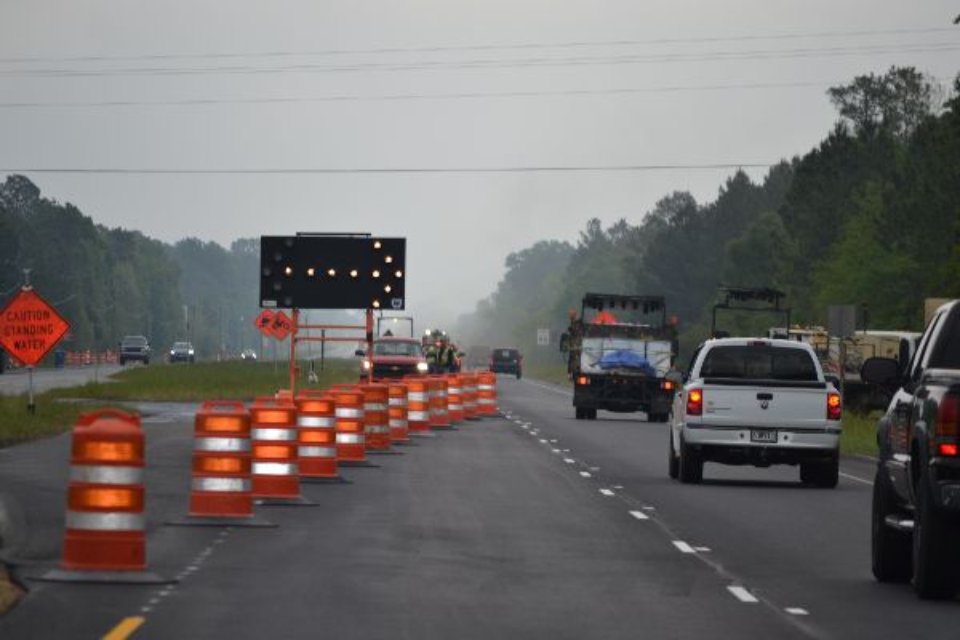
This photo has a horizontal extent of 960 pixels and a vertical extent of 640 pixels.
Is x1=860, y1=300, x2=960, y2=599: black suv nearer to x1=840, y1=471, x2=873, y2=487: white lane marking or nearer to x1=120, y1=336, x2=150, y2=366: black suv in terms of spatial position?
x1=840, y1=471, x2=873, y2=487: white lane marking

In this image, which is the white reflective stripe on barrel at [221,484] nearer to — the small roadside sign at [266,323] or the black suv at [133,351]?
the small roadside sign at [266,323]

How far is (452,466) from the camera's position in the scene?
33.8 meters

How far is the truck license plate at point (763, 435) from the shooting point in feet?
96.4

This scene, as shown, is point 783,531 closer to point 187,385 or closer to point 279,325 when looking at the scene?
point 187,385

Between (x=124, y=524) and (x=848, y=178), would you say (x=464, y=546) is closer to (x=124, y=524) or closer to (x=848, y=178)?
(x=124, y=524)

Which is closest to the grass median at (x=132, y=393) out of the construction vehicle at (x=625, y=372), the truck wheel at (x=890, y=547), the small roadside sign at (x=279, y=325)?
the small roadside sign at (x=279, y=325)

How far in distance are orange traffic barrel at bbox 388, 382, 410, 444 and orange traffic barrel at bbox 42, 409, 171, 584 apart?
25100 mm

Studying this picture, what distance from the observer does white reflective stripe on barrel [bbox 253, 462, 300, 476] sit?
24422mm

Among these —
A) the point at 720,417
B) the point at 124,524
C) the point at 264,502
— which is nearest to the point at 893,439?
the point at 124,524

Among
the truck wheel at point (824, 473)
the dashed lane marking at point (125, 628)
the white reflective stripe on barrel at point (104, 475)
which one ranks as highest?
the white reflective stripe on barrel at point (104, 475)

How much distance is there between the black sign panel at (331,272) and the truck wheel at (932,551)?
1416 inches

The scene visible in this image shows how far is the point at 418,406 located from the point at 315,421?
733 inches

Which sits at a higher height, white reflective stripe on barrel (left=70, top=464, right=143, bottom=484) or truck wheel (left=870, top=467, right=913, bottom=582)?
white reflective stripe on barrel (left=70, top=464, right=143, bottom=484)

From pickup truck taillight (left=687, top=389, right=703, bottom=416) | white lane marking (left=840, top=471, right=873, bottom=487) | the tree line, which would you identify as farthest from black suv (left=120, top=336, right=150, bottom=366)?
pickup truck taillight (left=687, top=389, right=703, bottom=416)
